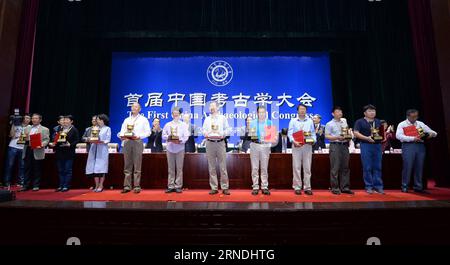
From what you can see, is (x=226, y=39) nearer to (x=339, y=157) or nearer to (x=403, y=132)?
(x=339, y=157)

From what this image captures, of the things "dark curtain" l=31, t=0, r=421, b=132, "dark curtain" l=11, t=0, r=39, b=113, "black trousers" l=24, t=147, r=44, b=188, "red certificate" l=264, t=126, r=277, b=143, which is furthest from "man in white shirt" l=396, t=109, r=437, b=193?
"dark curtain" l=11, t=0, r=39, b=113

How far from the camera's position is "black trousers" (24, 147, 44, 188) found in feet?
16.8

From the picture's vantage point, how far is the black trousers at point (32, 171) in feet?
16.8

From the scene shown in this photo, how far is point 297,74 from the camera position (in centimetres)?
820

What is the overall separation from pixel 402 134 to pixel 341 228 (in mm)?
3351

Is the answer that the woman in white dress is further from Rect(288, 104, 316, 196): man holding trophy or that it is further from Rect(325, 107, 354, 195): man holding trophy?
Rect(325, 107, 354, 195): man holding trophy

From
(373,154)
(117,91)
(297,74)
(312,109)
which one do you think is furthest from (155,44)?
(373,154)

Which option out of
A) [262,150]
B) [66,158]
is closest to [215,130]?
[262,150]

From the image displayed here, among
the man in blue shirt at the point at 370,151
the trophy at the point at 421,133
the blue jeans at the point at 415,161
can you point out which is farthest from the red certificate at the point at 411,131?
the man in blue shirt at the point at 370,151

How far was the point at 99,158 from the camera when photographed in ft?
15.9

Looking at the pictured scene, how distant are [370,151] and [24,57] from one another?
7.73m

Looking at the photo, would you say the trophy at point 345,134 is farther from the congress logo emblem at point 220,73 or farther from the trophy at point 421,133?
the congress logo emblem at point 220,73
